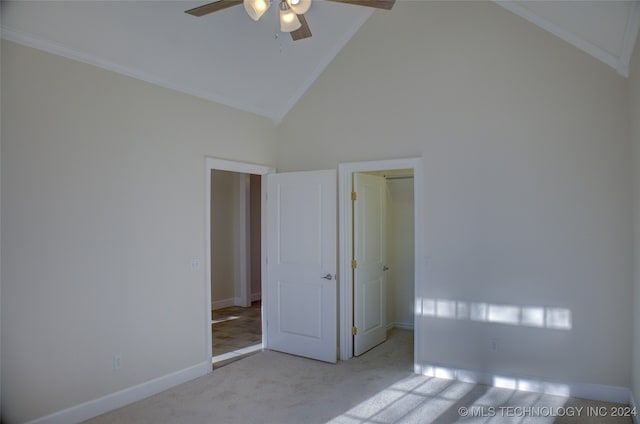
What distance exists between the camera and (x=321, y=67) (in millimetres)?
4789

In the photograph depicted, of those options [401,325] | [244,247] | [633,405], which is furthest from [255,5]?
[244,247]

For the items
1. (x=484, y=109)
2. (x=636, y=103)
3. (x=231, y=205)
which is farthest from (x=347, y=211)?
(x=231, y=205)

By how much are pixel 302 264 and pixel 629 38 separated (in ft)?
11.6

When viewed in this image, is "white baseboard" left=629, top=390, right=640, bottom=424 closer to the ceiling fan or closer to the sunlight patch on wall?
A: the sunlight patch on wall

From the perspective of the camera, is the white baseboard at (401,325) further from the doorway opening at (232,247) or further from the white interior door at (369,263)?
the doorway opening at (232,247)

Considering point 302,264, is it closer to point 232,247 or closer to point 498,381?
point 498,381

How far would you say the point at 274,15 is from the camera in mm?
3881

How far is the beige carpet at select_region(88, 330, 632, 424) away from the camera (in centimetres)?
Answer: 321

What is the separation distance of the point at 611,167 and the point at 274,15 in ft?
10.7

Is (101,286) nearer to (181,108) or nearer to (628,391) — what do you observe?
(181,108)

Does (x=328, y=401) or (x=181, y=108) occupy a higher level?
(x=181, y=108)

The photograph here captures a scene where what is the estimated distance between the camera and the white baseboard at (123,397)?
3.08m

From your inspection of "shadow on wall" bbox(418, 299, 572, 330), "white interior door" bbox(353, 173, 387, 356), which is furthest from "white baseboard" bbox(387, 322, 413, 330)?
"shadow on wall" bbox(418, 299, 572, 330)

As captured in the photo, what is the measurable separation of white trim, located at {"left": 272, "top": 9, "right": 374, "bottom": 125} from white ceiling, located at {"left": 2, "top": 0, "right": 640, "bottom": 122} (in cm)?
1
